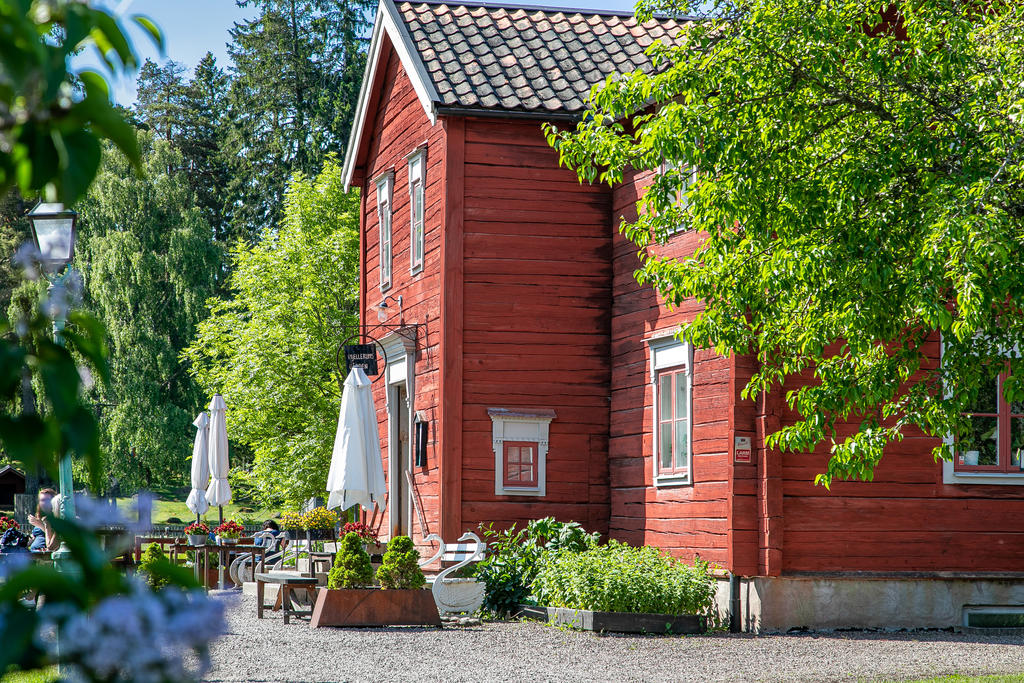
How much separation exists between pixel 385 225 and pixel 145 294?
825 inches

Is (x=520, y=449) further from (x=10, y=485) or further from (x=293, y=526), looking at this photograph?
(x=10, y=485)

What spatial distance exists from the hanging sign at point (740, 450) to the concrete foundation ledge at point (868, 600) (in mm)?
1329

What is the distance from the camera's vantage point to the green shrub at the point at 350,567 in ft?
44.9

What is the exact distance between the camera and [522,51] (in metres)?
18.4

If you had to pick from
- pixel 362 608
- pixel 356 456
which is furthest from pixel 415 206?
pixel 362 608

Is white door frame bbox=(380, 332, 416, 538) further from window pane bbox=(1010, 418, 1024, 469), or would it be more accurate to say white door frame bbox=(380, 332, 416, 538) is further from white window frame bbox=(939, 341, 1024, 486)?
window pane bbox=(1010, 418, 1024, 469)

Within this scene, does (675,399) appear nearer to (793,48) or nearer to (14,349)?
(793,48)

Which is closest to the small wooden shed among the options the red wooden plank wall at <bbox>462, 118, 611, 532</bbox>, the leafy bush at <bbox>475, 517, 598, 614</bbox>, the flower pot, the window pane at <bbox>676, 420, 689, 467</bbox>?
the flower pot

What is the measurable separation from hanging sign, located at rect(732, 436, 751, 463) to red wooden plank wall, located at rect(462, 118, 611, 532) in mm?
4031

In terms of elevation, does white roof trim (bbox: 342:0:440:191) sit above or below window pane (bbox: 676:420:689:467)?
above

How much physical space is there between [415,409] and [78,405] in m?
16.7

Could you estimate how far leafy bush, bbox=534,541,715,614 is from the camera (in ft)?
43.4

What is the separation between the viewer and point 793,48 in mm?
9492

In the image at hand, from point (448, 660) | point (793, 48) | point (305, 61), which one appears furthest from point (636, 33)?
point (305, 61)
